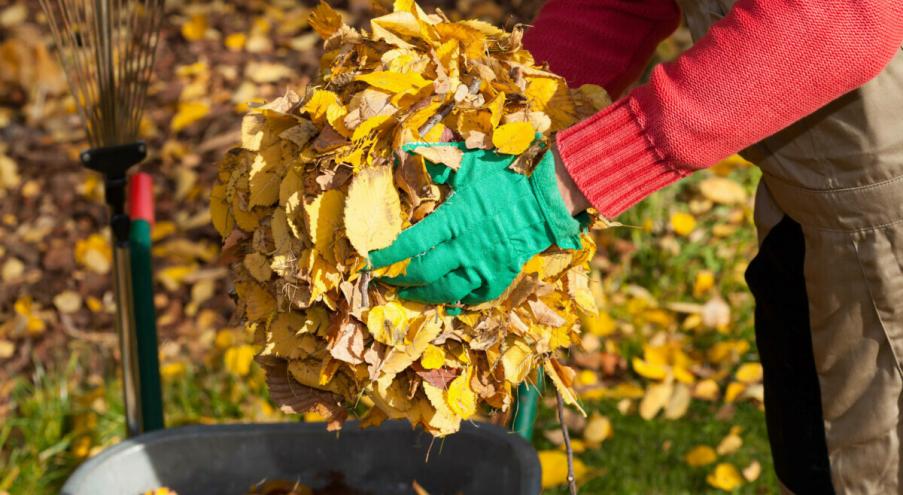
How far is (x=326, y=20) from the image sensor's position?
3.93 feet

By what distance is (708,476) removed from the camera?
207 centimetres

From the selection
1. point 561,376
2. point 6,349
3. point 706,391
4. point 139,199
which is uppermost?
point 139,199

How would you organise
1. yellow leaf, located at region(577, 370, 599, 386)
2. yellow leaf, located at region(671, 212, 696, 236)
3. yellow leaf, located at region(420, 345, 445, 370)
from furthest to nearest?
yellow leaf, located at region(671, 212, 696, 236)
yellow leaf, located at region(577, 370, 599, 386)
yellow leaf, located at region(420, 345, 445, 370)

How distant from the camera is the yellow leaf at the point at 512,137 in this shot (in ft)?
3.50

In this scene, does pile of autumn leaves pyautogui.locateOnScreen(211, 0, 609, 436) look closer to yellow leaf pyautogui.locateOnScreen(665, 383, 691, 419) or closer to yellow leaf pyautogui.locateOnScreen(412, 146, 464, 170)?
yellow leaf pyautogui.locateOnScreen(412, 146, 464, 170)

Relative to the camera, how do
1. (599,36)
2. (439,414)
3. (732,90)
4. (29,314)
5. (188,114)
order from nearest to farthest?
(732,90) < (439,414) < (599,36) < (29,314) < (188,114)

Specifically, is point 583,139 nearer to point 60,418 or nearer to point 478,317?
point 478,317

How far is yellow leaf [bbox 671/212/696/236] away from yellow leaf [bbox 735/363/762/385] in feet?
1.46

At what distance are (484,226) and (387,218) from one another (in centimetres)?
10

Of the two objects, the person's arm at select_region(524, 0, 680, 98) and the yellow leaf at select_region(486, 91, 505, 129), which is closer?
the yellow leaf at select_region(486, 91, 505, 129)

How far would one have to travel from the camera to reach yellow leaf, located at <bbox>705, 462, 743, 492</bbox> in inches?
80.4

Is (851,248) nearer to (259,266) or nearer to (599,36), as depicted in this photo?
(599,36)

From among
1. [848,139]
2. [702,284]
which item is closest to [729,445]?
[702,284]

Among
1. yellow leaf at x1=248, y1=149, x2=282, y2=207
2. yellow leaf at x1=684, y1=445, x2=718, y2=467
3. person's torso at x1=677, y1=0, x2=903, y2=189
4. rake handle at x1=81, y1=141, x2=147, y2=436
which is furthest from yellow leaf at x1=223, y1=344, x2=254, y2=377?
person's torso at x1=677, y1=0, x2=903, y2=189
